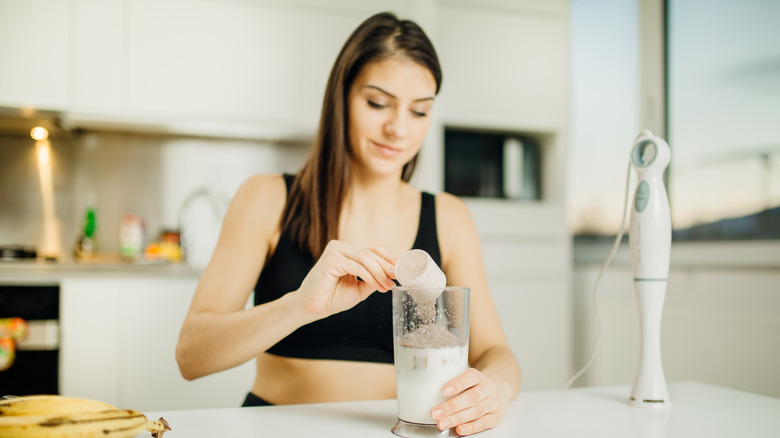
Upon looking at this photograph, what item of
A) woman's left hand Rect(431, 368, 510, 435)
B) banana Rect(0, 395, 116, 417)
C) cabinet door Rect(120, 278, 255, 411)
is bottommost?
cabinet door Rect(120, 278, 255, 411)

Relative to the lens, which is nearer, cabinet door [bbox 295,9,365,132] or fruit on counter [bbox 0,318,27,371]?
fruit on counter [bbox 0,318,27,371]

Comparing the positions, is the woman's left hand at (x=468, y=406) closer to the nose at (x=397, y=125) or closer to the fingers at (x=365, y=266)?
the fingers at (x=365, y=266)

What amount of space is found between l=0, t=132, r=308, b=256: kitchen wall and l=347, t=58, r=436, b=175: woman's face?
1.60m

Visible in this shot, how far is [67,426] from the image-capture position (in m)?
0.56

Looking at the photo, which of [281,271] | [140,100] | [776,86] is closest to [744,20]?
[776,86]

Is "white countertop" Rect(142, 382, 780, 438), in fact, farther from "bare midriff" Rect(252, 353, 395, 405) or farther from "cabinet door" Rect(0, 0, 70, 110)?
"cabinet door" Rect(0, 0, 70, 110)

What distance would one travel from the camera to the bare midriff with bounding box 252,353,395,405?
1.13 m

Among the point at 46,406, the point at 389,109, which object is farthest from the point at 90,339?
the point at 46,406

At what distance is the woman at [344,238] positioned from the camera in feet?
3.64

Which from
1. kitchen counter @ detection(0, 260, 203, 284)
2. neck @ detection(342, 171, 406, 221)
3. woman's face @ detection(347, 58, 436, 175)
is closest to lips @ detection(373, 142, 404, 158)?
woman's face @ detection(347, 58, 436, 175)

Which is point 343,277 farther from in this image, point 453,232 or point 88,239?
point 88,239

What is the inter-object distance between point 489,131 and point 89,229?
72.6 inches

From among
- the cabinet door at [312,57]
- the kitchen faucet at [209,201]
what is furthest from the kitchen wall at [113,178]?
the cabinet door at [312,57]

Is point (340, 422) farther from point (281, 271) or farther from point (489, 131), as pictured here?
point (489, 131)
